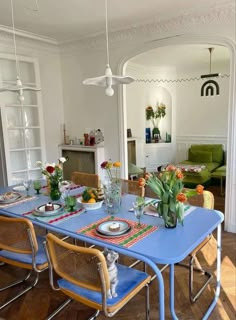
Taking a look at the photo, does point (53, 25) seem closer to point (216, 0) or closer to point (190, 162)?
point (216, 0)

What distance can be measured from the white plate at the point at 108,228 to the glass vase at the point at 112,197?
249 mm

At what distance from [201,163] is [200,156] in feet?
0.71

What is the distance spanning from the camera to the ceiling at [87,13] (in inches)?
118

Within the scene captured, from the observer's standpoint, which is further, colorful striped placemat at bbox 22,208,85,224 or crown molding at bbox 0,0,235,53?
crown molding at bbox 0,0,235,53

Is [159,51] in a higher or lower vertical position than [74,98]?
higher

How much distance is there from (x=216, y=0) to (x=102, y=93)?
2.02 meters

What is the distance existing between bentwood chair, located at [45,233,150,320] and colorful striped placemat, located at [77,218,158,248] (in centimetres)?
22

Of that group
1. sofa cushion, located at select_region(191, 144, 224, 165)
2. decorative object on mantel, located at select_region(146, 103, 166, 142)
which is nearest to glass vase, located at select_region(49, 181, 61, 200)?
sofa cushion, located at select_region(191, 144, 224, 165)

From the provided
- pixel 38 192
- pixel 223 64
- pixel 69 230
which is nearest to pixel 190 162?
pixel 223 64

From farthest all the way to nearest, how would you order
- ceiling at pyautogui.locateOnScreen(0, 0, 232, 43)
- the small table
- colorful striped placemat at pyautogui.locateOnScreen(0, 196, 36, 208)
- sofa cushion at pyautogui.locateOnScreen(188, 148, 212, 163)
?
sofa cushion at pyautogui.locateOnScreen(188, 148, 212, 163)
the small table
ceiling at pyautogui.locateOnScreen(0, 0, 232, 43)
colorful striped placemat at pyautogui.locateOnScreen(0, 196, 36, 208)

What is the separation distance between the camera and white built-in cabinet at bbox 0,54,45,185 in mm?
4078

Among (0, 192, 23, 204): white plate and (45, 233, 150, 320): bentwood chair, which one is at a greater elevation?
(0, 192, 23, 204): white plate

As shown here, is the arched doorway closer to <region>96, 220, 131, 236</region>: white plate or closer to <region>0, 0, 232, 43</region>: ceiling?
<region>0, 0, 232, 43</region>: ceiling

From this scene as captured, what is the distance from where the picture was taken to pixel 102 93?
435 cm
